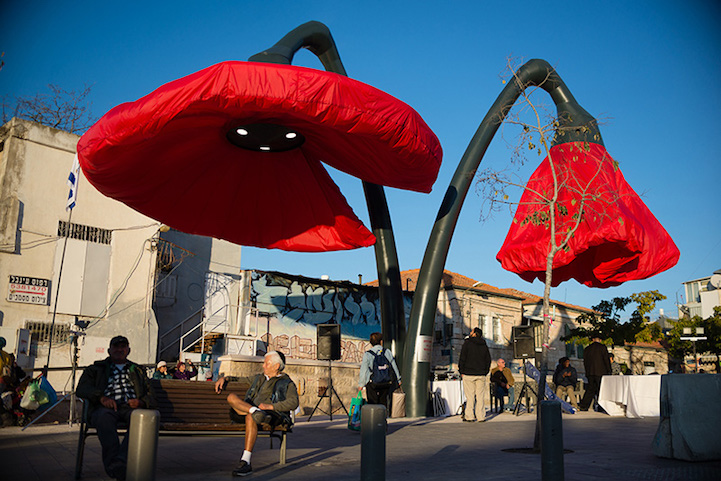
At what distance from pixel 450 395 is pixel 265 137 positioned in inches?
431

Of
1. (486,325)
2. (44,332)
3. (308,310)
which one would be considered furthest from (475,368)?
(486,325)

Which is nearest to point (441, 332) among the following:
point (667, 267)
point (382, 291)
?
point (382, 291)

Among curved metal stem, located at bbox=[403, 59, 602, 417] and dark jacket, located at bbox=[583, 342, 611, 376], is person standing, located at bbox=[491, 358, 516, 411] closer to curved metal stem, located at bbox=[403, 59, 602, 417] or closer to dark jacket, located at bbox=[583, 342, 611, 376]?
dark jacket, located at bbox=[583, 342, 611, 376]

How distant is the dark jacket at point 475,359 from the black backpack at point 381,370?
3.03 m

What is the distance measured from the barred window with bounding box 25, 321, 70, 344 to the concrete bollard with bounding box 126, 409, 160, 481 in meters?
20.7

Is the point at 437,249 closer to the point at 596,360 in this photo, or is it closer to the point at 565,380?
the point at 596,360

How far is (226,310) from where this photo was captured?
1240 inches

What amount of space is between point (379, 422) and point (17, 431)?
9962 millimetres

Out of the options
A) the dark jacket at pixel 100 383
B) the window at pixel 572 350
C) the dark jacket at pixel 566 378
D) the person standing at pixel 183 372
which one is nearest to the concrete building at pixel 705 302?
the window at pixel 572 350

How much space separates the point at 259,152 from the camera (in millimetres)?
10852

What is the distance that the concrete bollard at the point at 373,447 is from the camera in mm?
4926

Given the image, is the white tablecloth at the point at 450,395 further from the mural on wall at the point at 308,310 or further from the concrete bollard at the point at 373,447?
the concrete bollard at the point at 373,447

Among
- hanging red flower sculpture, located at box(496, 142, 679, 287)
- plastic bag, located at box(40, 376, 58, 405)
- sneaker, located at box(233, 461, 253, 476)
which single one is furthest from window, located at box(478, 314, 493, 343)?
sneaker, located at box(233, 461, 253, 476)

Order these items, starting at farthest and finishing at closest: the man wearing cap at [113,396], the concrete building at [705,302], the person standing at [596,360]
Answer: the concrete building at [705,302]
the person standing at [596,360]
the man wearing cap at [113,396]
